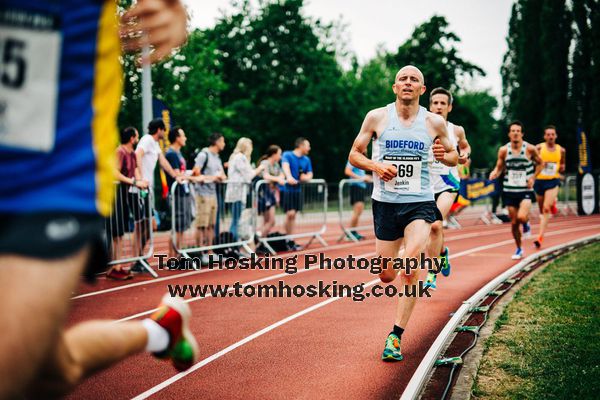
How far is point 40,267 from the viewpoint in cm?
169

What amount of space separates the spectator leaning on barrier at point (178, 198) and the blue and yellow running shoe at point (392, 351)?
5932 millimetres

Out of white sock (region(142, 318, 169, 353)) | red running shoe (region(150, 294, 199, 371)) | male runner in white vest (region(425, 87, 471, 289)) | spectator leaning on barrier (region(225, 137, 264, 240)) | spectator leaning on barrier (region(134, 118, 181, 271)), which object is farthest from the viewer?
spectator leaning on barrier (region(225, 137, 264, 240))

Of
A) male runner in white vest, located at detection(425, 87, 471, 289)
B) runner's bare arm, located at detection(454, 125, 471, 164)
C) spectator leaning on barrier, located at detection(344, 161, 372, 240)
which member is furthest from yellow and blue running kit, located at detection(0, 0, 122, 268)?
spectator leaning on barrier, located at detection(344, 161, 372, 240)

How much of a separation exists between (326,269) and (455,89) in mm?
46189

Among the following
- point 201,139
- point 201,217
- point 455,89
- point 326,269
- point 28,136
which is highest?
point 455,89

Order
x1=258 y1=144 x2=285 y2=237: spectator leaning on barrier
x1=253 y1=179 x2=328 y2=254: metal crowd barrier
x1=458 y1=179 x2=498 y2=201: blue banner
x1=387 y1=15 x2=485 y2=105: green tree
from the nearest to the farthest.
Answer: x1=258 y1=144 x2=285 y2=237: spectator leaning on barrier → x1=253 y1=179 x2=328 y2=254: metal crowd barrier → x1=458 y1=179 x2=498 y2=201: blue banner → x1=387 y1=15 x2=485 y2=105: green tree

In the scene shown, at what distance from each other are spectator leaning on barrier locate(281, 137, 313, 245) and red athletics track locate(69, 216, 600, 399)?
3.49 metres

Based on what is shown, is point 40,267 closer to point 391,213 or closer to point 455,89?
point 391,213

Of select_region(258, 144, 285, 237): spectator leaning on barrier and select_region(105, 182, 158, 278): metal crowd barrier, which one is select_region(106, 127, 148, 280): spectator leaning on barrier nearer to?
select_region(105, 182, 158, 278): metal crowd barrier

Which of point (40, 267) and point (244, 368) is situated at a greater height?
point (40, 267)

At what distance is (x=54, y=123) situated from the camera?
1.87 metres

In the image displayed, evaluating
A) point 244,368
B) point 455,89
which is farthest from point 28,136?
point 455,89

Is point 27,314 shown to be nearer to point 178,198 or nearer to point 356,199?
point 178,198

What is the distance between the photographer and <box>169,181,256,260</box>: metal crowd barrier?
33.9ft
